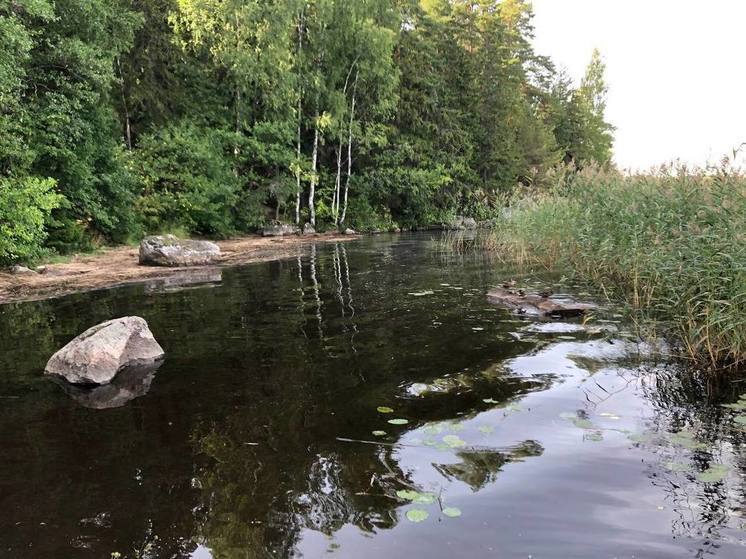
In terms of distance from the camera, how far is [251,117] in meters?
26.1

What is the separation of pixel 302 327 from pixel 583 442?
14.4 feet

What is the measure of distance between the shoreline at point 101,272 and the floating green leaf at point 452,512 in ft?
31.3

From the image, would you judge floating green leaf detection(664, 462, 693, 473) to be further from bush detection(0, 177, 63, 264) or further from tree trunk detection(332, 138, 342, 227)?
tree trunk detection(332, 138, 342, 227)

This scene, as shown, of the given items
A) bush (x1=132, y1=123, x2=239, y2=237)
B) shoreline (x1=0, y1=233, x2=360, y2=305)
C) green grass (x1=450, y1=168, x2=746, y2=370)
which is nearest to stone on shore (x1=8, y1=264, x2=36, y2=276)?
shoreline (x1=0, y1=233, x2=360, y2=305)

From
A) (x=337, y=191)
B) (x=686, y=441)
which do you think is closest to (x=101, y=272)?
(x=686, y=441)

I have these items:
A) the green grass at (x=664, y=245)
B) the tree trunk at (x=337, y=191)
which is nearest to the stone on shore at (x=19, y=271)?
the green grass at (x=664, y=245)

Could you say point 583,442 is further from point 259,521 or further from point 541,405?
point 259,521

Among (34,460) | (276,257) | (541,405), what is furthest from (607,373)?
(276,257)

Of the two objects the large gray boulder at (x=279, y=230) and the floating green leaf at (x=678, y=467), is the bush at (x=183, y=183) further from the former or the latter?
the floating green leaf at (x=678, y=467)

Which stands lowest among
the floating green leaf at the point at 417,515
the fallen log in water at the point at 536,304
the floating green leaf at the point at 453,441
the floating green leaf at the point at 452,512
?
the floating green leaf at the point at 417,515

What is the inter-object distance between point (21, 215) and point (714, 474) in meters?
13.2

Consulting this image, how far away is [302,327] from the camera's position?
734cm

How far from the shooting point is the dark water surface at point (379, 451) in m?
2.75

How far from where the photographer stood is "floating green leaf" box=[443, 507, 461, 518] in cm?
293
